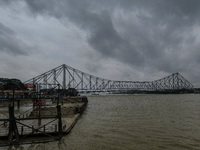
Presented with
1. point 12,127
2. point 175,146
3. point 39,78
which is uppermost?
point 39,78

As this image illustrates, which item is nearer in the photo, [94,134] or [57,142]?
[57,142]

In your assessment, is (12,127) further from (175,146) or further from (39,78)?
(39,78)

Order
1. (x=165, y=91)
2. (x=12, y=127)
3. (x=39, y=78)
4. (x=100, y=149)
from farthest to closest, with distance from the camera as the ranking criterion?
(x=165, y=91), (x=39, y=78), (x=12, y=127), (x=100, y=149)

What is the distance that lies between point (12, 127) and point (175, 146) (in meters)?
11.8

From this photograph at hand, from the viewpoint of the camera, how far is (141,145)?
12547 millimetres

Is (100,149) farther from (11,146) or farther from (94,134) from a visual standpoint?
(11,146)

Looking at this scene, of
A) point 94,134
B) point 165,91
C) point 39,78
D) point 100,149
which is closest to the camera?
point 100,149

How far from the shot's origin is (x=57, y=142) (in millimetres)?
13148

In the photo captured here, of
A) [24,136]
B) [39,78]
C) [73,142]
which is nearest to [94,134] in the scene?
[73,142]

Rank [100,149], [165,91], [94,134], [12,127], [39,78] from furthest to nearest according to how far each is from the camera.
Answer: [165,91]
[39,78]
[94,134]
[12,127]
[100,149]

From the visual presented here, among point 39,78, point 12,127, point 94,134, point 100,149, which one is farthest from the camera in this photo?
point 39,78

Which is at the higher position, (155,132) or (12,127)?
(12,127)

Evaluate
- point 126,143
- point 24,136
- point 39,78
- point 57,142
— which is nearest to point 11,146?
point 24,136

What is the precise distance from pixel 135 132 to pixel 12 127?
33.9ft
